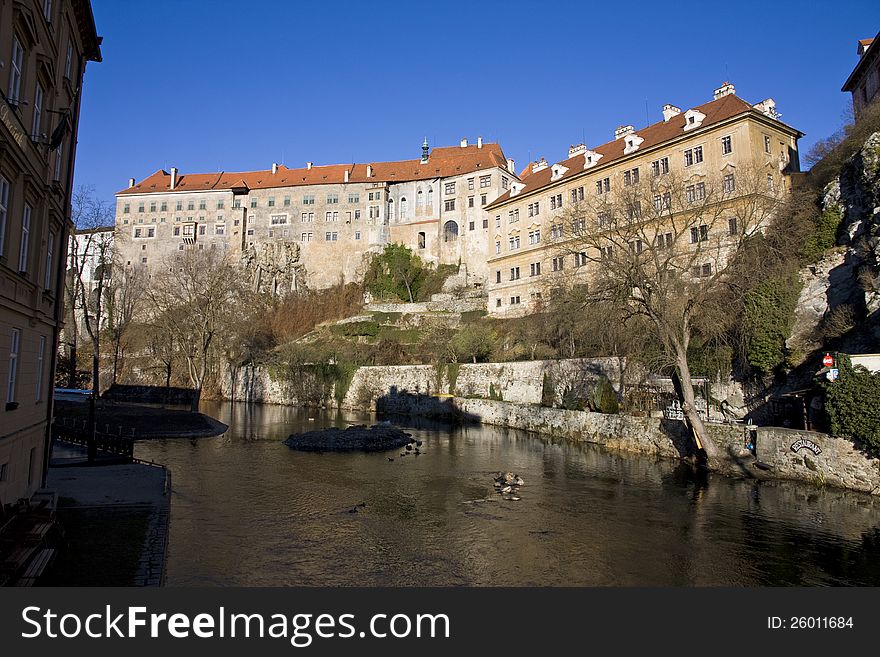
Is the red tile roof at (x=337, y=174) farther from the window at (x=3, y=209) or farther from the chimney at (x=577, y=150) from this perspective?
the window at (x=3, y=209)

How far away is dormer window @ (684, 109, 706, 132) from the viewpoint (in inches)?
1388

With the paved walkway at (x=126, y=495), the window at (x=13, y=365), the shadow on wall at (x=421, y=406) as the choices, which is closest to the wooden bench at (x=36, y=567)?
the paved walkway at (x=126, y=495)

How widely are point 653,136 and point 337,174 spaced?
4627 centimetres

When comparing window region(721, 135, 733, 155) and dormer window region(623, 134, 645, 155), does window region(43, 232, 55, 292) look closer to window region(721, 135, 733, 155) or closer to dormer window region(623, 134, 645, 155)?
window region(721, 135, 733, 155)

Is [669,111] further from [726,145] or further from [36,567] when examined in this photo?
[36,567]

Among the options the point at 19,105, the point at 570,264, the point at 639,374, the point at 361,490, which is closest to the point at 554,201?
the point at 570,264

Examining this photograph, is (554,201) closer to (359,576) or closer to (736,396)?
(736,396)

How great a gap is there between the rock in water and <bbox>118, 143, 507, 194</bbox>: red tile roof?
45038mm

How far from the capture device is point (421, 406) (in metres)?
39.4

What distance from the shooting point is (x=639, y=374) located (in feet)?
85.9

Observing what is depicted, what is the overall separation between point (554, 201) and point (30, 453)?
40.3m

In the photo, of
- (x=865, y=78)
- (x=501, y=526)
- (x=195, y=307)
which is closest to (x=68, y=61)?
(x=501, y=526)

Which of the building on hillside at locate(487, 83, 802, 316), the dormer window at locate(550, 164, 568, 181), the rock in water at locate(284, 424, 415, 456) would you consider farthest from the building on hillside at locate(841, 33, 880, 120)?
the rock in water at locate(284, 424, 415, 456)

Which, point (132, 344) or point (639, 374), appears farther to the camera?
point (132, 344)
